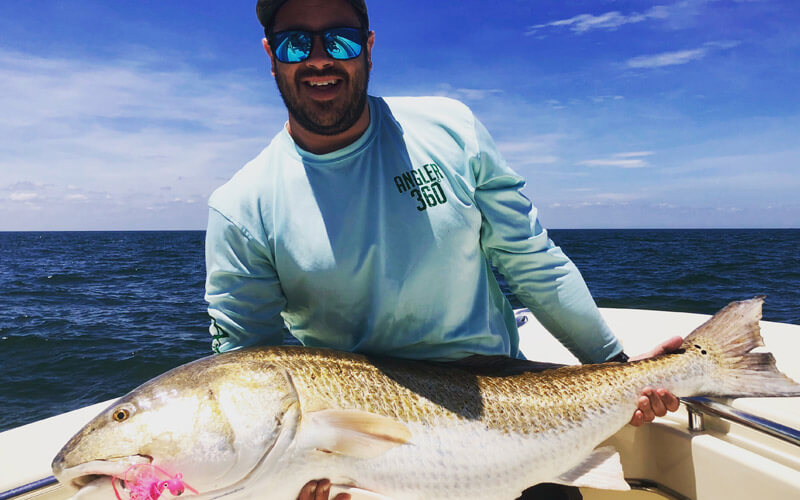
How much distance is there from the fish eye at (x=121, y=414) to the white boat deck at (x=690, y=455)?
0.70 m

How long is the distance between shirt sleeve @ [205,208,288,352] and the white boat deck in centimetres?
88

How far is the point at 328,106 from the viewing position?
2.17 meters

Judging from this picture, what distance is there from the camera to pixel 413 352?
91.6 inches

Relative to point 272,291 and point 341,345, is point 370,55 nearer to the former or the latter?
point 272,291

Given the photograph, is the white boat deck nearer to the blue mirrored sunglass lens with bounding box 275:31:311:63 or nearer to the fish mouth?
the fish mouth

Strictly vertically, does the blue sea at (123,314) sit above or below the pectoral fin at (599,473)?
below

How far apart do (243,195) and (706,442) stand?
2250mm

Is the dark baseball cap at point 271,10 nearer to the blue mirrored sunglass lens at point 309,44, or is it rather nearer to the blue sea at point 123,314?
the blue mirrored sunglass lens at point 309,44

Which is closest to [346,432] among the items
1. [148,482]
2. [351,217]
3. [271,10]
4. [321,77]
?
[148,482]

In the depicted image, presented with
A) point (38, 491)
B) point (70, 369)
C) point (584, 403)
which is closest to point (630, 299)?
point (70, 369)

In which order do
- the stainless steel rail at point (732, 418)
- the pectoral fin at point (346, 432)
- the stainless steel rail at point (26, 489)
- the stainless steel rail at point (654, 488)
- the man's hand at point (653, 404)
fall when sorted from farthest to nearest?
1. the stainless steel rail at point (654, 488)
2. the man's hand at point (653, 404)
3. the stainless steel rail at point (732, 418)
4. the stainless steel rail at point (26, 489)
5. the pectoral fin at point (346, 432)

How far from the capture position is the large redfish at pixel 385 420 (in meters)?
1.69

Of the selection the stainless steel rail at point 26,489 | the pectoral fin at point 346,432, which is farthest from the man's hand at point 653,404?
the stainless steel rail at point 26,489

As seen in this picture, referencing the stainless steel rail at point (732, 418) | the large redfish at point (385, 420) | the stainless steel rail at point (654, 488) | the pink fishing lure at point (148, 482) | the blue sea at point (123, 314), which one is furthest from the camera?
the blue sea at point (123, 314)
